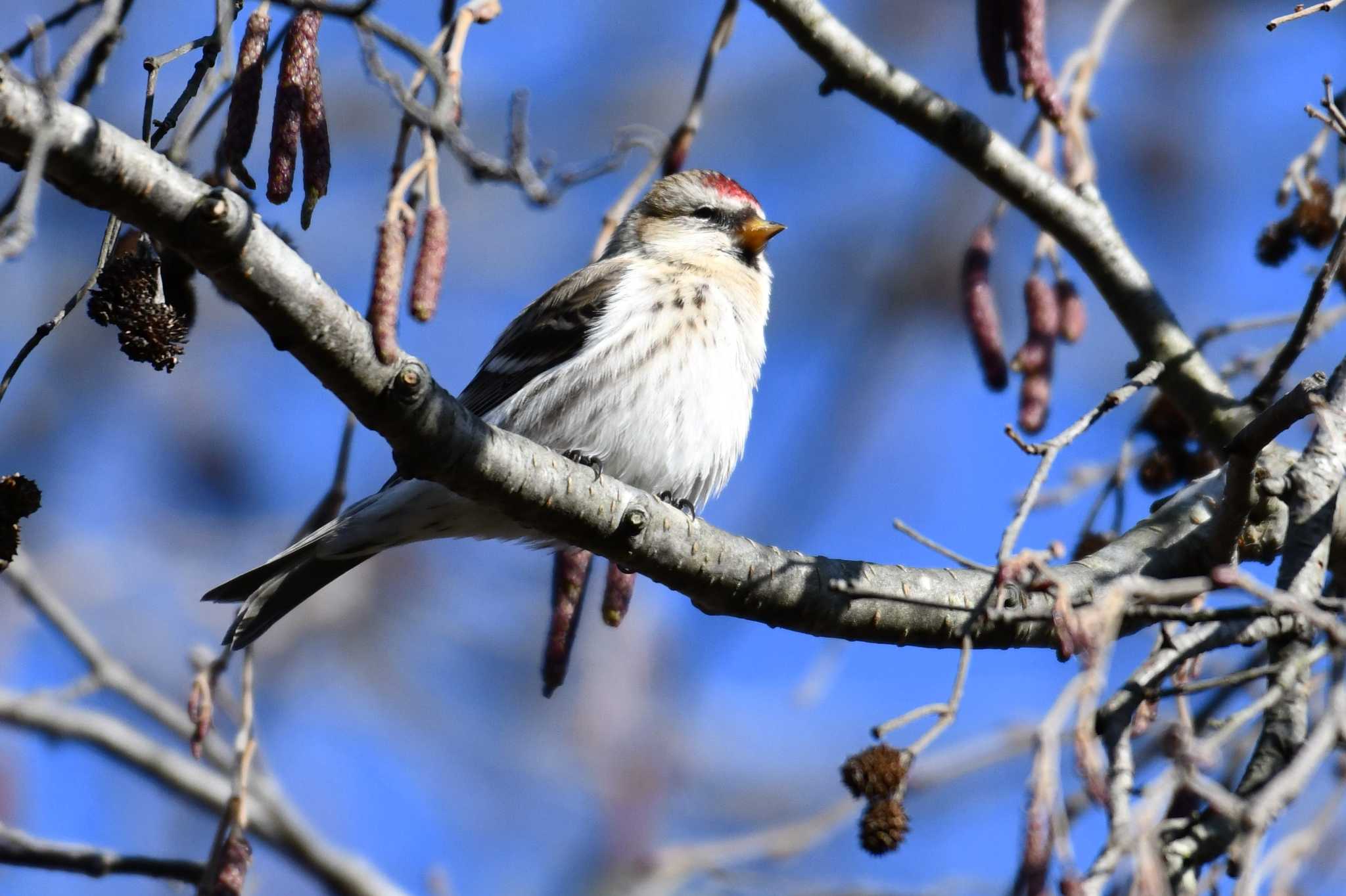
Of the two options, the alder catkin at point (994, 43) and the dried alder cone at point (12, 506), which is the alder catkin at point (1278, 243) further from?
→ the dried alder cone at point (12, 506)

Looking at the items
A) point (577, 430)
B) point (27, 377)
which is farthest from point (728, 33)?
point (27, 377)

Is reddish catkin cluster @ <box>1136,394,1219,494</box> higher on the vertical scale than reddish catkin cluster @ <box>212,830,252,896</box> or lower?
higher

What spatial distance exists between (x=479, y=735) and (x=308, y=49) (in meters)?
6.84

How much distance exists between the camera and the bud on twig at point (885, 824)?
6.65 feet

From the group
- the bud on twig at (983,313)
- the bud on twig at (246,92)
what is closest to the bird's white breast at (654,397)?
the bud on twig at (983,313)

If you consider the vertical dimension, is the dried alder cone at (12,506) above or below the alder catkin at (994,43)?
below

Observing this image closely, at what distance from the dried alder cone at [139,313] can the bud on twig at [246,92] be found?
240mm

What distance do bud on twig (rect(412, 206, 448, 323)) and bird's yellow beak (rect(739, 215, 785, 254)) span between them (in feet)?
6.79

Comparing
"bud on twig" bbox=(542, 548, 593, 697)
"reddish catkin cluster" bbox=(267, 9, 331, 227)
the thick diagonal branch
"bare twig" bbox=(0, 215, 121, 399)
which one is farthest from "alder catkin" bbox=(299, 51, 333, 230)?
"bud on twig" bbox=(542, 548, 593, 697)

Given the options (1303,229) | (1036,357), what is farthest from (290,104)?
(1303,229)

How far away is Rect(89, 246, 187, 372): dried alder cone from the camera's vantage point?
7.36 ft

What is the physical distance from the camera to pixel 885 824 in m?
2.03

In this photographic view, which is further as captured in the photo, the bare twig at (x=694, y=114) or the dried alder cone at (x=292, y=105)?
the bare twig at (x=694, y=114)

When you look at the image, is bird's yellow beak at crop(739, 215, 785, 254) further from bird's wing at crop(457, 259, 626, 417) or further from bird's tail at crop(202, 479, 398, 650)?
bird's tail at crop(202, 479, 398, 650)
